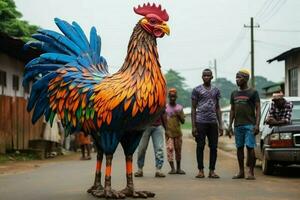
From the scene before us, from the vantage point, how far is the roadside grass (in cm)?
1616

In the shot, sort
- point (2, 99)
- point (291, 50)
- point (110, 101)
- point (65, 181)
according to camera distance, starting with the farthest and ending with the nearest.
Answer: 1. point (291, 50)
2. point (2, 99)
3. point (65, 181)
4. point (110, 101)

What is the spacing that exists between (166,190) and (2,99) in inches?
362

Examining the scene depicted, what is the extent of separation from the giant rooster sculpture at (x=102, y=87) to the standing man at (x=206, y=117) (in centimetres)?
289

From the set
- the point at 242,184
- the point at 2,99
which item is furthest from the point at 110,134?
the point at 2,99

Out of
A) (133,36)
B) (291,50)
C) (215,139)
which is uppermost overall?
(291,50)

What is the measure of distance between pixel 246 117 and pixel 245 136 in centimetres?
35

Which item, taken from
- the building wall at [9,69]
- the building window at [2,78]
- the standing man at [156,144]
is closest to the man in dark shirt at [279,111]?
the standing man at [156,144]

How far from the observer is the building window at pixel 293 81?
25.0 metres

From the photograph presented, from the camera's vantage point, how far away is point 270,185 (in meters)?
9.73

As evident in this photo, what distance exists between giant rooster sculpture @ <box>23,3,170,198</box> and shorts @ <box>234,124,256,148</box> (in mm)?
3073

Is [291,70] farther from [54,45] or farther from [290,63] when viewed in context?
[54,45]

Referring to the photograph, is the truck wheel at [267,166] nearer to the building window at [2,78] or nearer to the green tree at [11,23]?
the building window at [2,78]

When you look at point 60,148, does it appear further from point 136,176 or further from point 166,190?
point 166,190

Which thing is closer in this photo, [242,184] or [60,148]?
[242,184]
